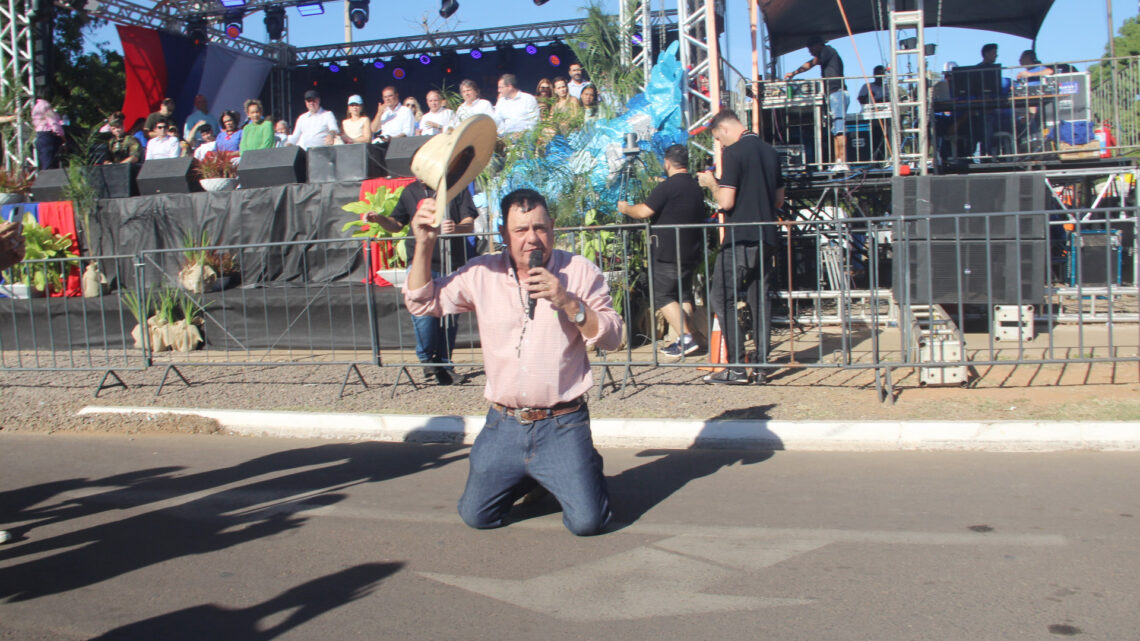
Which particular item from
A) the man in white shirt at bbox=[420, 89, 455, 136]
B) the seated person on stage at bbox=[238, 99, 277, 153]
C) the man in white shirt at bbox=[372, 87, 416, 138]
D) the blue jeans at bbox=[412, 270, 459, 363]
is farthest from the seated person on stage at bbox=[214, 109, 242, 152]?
the blue jeans at bbox=[412, 270, 459, 363]

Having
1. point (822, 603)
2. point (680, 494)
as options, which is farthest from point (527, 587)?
point (680, 494)

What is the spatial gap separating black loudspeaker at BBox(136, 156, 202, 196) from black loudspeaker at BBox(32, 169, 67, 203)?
1.32 m

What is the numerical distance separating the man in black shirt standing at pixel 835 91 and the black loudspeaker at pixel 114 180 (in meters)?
9.97

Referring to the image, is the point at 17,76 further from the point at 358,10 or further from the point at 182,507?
the point at 182,507

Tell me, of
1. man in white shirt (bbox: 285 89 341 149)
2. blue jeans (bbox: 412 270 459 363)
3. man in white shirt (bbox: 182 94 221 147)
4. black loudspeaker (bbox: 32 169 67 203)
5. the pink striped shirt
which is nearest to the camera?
the pink striped shirt

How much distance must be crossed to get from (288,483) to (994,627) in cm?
395

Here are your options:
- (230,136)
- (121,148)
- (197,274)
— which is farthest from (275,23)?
(197,274)

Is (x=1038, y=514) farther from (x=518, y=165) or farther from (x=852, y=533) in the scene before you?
(x=518, y=165)

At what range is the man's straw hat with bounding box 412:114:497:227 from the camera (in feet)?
12.8

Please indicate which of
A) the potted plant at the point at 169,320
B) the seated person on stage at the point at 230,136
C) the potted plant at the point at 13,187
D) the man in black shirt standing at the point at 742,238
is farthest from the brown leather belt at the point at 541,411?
the potted plant at the point at 13,187

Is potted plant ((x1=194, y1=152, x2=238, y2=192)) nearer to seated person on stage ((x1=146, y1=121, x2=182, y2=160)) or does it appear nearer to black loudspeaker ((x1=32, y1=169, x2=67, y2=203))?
seated person on stage ((x1=146, y1=121, x2=182, y2=160))

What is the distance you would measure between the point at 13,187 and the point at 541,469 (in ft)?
43.1

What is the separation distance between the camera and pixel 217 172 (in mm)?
12609

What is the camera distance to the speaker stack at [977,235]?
9.05m
